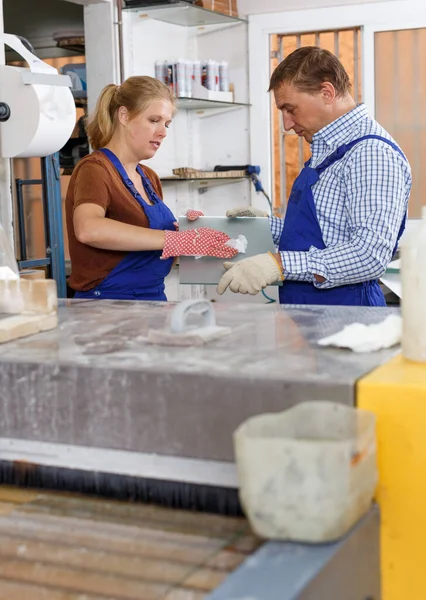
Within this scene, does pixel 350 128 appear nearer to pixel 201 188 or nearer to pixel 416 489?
pixel 416 489

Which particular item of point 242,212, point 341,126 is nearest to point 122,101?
point 242,212

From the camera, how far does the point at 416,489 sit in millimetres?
1214

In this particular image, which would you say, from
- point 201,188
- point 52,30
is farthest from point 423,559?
point 52,30

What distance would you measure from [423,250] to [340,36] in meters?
4.14

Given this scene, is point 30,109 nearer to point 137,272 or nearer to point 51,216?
point 137,272

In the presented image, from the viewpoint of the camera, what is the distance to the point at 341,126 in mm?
2639

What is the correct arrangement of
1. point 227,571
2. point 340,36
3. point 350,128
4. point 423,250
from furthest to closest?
1. point 340,36
2. point 350,128
3. point 423,250
4. point 227,571

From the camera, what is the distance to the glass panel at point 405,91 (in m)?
4.94

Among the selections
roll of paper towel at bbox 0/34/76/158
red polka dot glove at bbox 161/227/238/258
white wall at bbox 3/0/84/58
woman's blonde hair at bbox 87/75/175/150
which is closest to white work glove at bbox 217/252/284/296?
red polka dot glove at bbox 161/227/238/258

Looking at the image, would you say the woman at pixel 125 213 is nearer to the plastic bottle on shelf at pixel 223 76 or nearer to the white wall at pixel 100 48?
the white wall at pixel 100 48

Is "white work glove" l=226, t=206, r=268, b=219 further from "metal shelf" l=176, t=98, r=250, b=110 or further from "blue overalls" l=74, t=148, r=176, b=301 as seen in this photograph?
"metal shelf" l=176, t=98, r=250, b=110

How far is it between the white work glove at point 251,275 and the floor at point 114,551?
1.15 meters

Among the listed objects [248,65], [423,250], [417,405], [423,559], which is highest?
[248,65]

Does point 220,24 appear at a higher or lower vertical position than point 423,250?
higher
